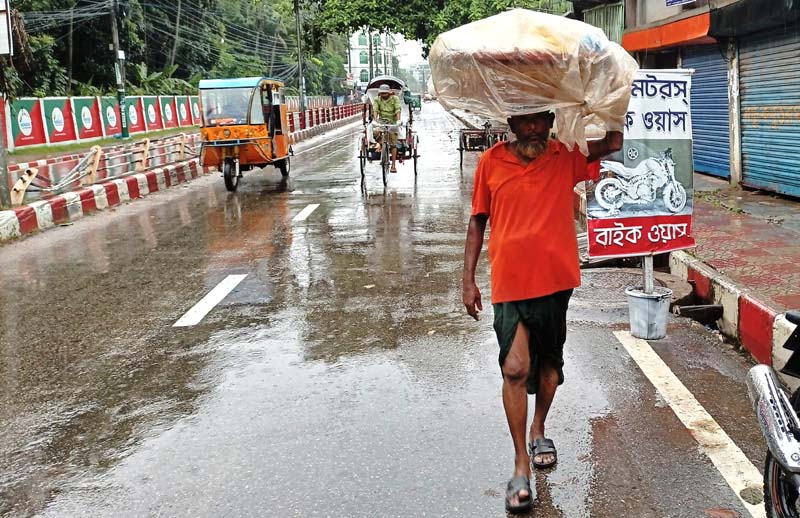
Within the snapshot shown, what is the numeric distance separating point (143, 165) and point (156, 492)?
1444cm

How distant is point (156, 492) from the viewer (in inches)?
135

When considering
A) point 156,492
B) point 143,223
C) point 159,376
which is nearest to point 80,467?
point 156,492

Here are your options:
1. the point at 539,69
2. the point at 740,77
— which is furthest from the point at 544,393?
the point at 740,77

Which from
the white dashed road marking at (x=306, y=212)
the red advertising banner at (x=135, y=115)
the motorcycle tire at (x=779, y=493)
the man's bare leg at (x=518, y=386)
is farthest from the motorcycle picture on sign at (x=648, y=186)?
the red advertising banner at (x=135, y=115)

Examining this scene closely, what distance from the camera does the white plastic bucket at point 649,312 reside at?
5.30 metres

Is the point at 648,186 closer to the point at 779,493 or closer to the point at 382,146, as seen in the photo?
the point at 779,493

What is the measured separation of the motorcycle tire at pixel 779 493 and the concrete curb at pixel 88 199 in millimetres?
9932

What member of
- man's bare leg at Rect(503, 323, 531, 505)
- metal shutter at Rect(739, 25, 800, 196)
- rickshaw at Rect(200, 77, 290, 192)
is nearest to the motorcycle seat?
man's bare leg at Rect(503, 323, 531, 505)

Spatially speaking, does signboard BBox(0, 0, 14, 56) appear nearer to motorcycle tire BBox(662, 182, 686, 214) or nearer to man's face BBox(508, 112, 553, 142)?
motorcycle tire BBox(662, 182, 686, 214)

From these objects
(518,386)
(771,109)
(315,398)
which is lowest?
(315,398)

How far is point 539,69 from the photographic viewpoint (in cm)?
317

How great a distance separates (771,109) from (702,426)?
26.4 ft

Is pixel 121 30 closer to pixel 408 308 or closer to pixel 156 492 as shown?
pixel 408 308

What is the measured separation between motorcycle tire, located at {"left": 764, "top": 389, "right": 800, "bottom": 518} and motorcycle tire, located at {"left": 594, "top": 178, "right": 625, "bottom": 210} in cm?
287
